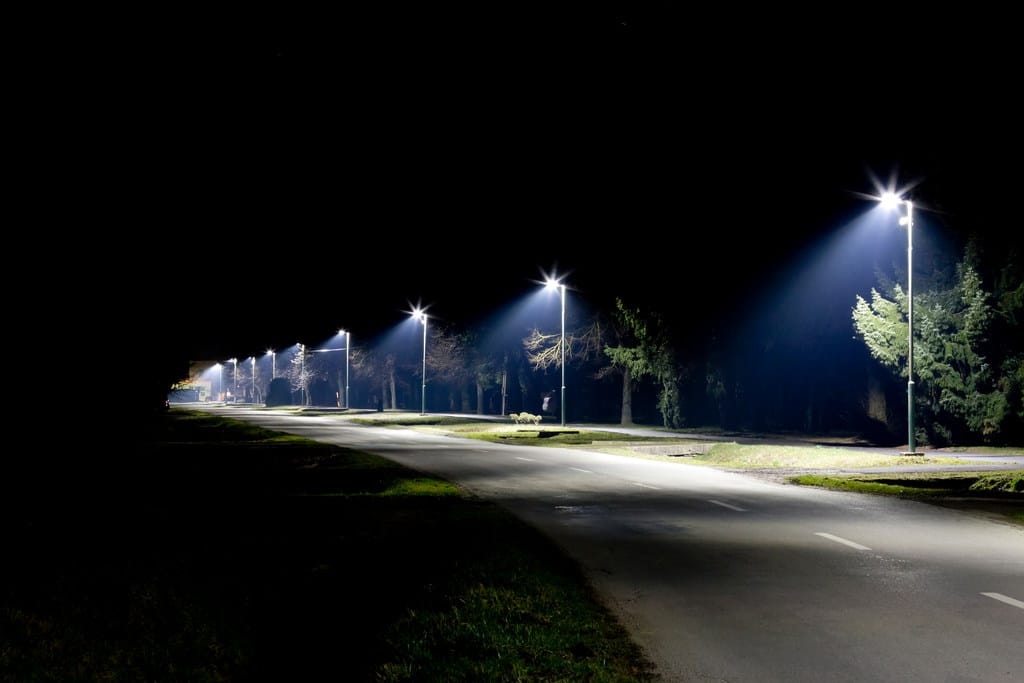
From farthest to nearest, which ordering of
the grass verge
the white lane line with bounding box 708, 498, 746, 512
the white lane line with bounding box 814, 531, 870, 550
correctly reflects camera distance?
the white lane line with bounding box 708, 498, 746, 512, the white lane line with bounding box 814, 531, 870, 550, the grass verge

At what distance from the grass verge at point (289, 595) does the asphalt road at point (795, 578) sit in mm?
572

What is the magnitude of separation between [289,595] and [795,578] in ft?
17.0

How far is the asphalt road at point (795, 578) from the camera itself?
647 centimetres

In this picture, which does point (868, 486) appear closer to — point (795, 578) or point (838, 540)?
point (838, 540)

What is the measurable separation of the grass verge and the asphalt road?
57cm

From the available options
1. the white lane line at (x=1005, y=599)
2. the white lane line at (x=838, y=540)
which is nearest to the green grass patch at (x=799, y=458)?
the white lane line at (x=838, y=540)

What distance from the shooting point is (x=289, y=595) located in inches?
367

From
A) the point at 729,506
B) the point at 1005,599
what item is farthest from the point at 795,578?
the point at 729,506

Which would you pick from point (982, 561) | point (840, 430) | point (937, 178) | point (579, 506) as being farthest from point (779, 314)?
point (982, 561)

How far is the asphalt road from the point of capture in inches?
255

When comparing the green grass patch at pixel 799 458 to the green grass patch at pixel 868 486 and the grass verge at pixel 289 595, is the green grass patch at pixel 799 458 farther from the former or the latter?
the grass verge at pixel 289 595

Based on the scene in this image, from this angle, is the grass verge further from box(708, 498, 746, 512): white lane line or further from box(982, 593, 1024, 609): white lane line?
box(708, 498, 746, 512): white lane line

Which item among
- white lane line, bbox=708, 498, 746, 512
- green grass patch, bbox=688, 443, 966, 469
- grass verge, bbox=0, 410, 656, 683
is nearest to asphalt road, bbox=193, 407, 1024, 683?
white lane line, bbox=708, 498, 746, 512

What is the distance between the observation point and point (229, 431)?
164ft
